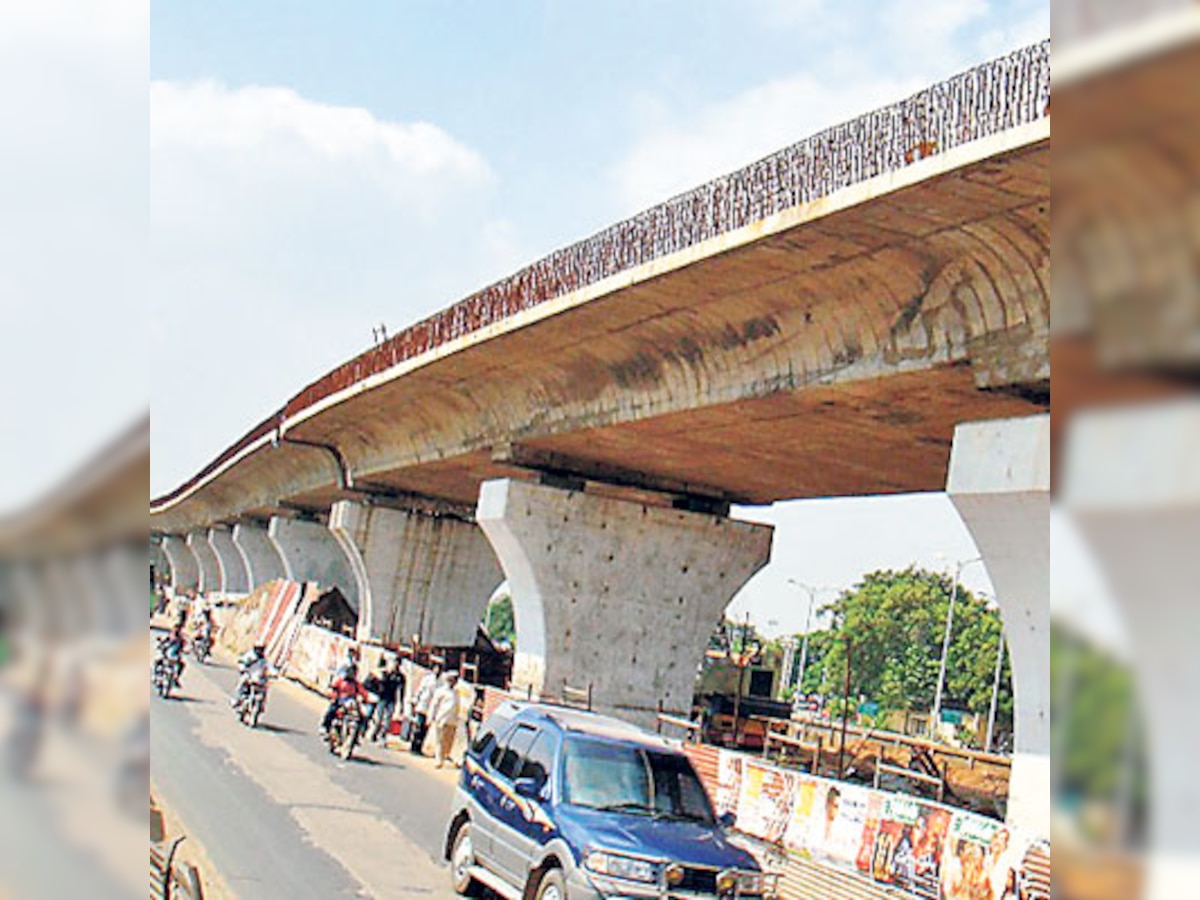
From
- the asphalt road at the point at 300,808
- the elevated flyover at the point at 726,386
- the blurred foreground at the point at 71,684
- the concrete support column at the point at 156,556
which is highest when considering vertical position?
the elevated flyover at the point at 726,386

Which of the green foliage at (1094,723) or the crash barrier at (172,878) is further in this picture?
the crash barrier at (172,878)

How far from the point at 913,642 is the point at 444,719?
2221 inches

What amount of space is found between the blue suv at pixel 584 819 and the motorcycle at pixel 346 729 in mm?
6211

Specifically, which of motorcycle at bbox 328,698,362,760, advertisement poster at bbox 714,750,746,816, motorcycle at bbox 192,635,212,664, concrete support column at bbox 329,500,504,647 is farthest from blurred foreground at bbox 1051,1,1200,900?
concrete support column at bbox 329,500,504,647

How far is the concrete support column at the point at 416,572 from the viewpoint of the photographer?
3141 centimetres

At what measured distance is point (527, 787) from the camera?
8.41 metres

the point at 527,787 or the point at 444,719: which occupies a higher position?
the point at 527,787

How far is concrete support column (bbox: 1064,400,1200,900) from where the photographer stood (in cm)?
52

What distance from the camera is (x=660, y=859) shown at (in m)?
7.53

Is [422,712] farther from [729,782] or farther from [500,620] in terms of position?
[500,620]

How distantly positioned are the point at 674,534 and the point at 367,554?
12.4m

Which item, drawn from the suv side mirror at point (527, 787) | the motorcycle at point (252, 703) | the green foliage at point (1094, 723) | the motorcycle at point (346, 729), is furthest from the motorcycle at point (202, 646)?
the green foliage at point (1094, 723)

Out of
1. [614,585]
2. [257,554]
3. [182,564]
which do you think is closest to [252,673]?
[614,585]

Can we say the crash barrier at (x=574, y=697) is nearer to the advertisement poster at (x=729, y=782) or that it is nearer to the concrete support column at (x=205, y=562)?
the advertisement poster at (x=729, y=782)
